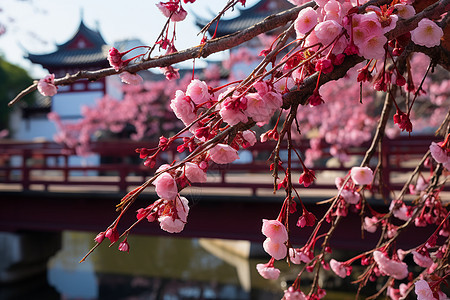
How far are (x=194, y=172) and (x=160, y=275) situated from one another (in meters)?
9.07

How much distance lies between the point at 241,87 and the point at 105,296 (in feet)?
26.9

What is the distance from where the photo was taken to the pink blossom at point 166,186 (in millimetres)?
978

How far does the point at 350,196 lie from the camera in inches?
80.0

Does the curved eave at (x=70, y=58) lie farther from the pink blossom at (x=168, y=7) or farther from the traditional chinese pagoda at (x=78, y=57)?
the pink blossom at (x=168, y=7)

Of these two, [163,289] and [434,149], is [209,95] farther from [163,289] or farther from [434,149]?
[163,289]

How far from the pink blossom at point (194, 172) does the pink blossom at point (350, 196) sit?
1.14 meters

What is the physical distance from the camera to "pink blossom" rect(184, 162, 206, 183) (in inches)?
41.8

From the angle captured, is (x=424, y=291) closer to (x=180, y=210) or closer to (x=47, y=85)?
(x=180, y=210)

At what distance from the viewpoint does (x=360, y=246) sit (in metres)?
5.14

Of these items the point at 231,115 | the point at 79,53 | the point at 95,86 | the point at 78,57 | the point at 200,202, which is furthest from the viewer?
the point at 95,86

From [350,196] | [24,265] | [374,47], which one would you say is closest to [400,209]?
[350,196]

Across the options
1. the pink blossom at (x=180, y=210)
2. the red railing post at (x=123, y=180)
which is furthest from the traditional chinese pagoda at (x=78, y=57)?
the pink blossom at (x=180, y=210)

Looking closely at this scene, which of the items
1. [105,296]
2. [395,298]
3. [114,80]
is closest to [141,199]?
[105,296]

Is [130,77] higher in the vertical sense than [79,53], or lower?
lower
